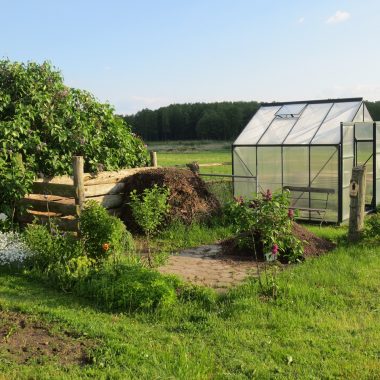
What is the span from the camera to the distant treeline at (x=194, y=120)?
77.7 m

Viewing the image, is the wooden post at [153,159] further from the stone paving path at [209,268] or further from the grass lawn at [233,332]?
the grass lawn at [233,332]

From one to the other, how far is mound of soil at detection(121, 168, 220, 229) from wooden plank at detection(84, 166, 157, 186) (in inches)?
5.6

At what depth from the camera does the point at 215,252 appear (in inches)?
367

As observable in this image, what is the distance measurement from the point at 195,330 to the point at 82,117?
6.74m

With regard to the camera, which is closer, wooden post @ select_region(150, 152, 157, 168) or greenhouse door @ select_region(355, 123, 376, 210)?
wooden post @ select_region(150, 152, 157, 168)

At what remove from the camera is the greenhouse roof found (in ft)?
43.8

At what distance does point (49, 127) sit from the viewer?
9844mm

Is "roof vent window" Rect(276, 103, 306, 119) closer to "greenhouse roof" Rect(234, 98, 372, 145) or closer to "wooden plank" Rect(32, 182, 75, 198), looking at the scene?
"greenhouse roof" Rect(234, 98, 372, 145)

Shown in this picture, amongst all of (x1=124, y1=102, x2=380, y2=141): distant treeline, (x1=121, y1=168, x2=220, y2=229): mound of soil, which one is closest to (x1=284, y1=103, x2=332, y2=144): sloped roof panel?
(x1=121, y1=168, x2=220, y2=229): mound of soil

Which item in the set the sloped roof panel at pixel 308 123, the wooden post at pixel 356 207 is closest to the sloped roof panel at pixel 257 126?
the sloped roof panel at pixel 308 123

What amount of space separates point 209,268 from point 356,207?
11.3 ft

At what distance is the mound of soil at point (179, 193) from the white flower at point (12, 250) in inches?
117

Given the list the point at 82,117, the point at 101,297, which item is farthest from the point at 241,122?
the point at 101,297

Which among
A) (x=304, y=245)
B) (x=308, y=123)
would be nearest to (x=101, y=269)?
(x=304, y=245)
